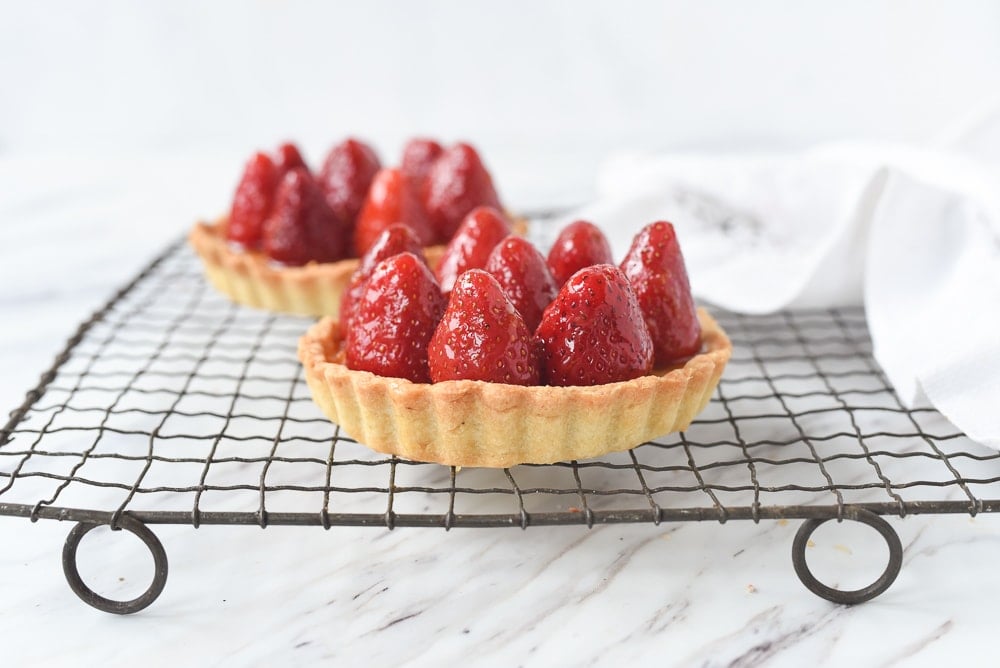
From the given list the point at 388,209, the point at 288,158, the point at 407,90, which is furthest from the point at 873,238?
the point at 407,90

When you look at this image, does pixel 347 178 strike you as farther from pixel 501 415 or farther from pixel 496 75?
pixel 496 75

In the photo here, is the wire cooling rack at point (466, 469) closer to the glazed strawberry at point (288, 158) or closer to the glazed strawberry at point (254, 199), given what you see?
the glazed strawberry at point (254, 199)

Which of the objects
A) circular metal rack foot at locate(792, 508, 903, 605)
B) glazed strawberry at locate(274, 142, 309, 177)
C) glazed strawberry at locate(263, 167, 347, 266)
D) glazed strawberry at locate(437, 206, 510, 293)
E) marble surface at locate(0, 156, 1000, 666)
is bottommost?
marble surface at locate(0, 156, 1000, 666)

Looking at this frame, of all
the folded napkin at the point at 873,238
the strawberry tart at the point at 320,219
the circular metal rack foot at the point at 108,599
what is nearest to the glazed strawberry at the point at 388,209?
Result: the strawberry tart at the point at 320,219

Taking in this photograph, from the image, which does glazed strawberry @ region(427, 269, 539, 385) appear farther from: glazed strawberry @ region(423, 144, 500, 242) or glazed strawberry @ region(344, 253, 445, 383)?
glazed strawberry @ region(423, 144, 500, 242)

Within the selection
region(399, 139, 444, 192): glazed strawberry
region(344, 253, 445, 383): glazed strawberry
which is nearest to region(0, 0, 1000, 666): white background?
region(399, 139, 444, 192): glazed strawberry

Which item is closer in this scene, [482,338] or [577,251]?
[482,338]

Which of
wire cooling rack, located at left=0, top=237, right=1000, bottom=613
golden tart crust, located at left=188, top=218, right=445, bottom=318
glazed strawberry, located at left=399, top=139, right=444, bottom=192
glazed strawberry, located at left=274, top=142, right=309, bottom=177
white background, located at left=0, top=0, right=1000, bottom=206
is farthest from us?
white background, located at left=0, top=0, right=1000, bottom=206
